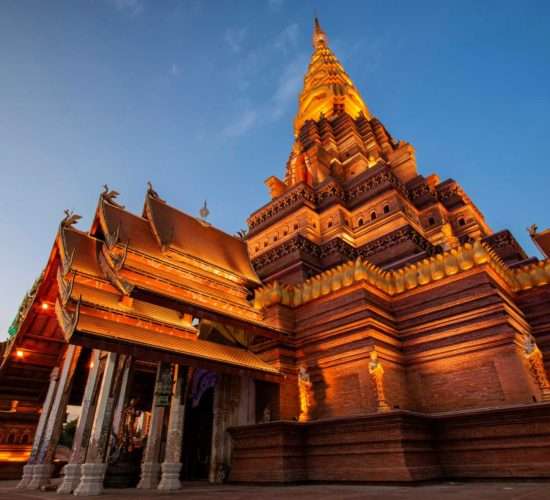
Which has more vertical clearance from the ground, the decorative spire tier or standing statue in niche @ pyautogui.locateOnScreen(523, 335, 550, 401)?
the decorative spire tier

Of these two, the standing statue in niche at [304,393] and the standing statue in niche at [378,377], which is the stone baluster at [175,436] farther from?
the standing statue in niche at [378,377]

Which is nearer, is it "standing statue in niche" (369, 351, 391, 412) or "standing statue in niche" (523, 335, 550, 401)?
"standing statue in niche" (523, 335, 550, 401)

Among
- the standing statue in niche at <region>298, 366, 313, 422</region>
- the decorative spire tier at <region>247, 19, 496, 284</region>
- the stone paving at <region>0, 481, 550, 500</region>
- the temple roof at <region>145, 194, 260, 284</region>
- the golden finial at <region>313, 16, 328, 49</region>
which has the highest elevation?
the golden finial at <region>313, 16, 328, 49</region>

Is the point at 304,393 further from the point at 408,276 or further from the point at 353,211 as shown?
the point at 353,211

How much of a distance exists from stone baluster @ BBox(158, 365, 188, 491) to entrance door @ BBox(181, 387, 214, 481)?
4101 millimetres

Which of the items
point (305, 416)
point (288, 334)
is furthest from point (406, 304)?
point (305, 416)

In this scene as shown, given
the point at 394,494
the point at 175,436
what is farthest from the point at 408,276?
the point at 175,436

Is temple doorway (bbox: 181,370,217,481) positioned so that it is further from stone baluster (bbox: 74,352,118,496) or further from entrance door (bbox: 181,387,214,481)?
stone baluster (bbox: 74,352,118,496)

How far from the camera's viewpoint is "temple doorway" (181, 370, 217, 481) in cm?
1452

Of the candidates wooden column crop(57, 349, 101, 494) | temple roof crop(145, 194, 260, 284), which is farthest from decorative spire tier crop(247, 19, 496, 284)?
wooden column crop(57, 349, 101, 494)

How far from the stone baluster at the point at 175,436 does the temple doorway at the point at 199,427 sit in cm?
336

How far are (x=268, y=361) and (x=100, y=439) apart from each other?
6338 millimetres

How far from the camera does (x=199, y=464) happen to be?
14648 mm

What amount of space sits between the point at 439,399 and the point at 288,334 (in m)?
5.47
